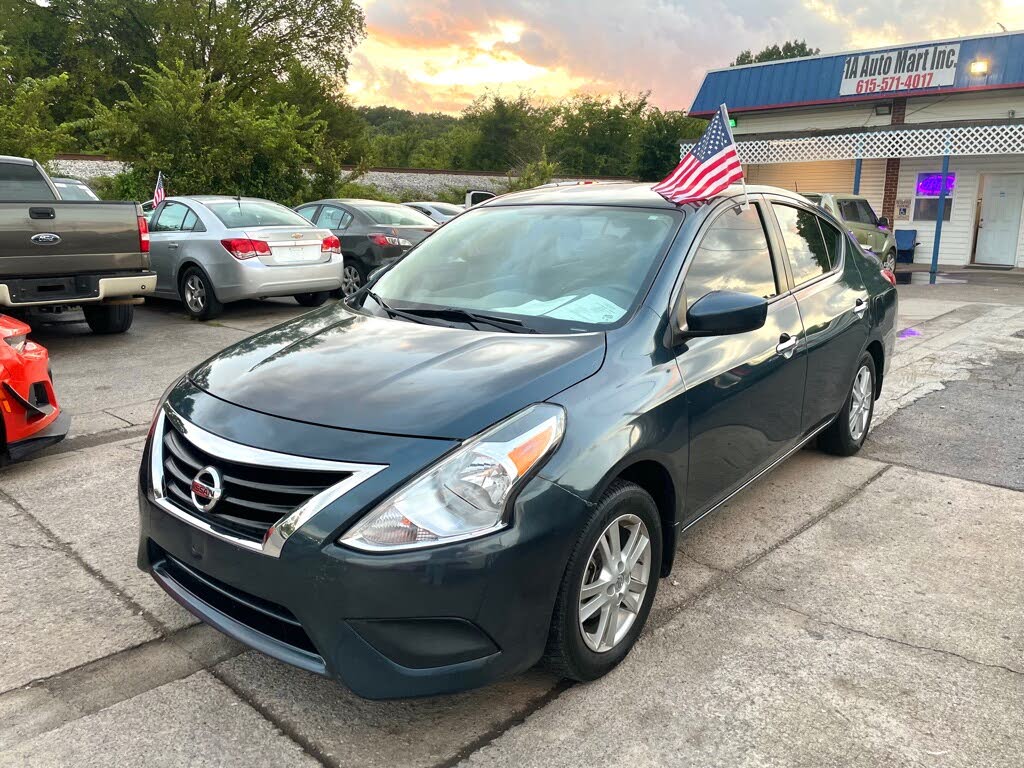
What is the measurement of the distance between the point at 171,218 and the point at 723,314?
916cm

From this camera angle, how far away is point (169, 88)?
15.3m

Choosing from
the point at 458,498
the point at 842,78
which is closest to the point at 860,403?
the point at 458,498

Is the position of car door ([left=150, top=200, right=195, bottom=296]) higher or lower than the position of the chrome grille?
higher

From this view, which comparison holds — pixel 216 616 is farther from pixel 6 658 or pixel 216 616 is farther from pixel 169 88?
pixel 169 88

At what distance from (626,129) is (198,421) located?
6704 centimetres

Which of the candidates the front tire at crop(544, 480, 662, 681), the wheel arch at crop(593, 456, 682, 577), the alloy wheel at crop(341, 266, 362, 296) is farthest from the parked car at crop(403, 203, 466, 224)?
the front tire at crop(544, 480, 662, 681)

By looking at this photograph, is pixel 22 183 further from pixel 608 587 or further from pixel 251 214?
pixel 608 587

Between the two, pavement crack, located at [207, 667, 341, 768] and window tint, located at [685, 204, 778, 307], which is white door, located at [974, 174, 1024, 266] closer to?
window tint, located at [685, 204, 778, 307]

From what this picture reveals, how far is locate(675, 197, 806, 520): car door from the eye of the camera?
3.14 m

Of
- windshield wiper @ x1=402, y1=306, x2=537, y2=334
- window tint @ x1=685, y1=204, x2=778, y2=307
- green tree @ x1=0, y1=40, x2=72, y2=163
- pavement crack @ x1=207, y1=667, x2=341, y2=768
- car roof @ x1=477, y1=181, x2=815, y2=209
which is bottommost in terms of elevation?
pavement crack @ x1=207, y1=667, x2=341, y2=768

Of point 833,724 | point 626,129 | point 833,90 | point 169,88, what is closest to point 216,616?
point 833,724

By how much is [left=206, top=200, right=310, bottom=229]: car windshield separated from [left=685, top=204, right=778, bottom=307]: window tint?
7291 mm

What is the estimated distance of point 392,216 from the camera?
1179cm

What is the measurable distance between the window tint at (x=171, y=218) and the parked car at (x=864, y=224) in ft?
32.4
